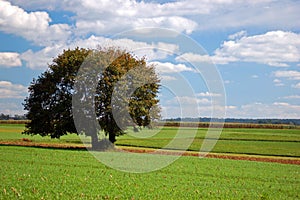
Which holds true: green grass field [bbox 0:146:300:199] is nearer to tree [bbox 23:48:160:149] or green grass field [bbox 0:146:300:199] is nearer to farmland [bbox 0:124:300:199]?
farmland [bbox 0:124:300:199]

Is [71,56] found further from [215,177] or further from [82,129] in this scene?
[215,177]

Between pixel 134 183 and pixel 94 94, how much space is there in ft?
84.0

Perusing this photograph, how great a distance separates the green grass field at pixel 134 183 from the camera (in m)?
16.2

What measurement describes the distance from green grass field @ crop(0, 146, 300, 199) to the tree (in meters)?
17.5

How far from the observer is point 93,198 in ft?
50.0

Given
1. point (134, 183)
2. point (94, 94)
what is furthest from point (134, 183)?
point (94, 94)

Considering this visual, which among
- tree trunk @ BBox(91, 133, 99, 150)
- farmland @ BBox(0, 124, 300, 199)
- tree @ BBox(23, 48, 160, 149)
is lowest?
farmland @ BBox(0, 124, 300, 199)

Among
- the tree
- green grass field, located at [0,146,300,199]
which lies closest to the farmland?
green grass field, located at [0,146,300,199]

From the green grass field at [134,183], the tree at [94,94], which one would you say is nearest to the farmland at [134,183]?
the green grass field at [134,183]

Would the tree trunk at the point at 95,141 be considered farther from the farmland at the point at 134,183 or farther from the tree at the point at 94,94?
the farmland at the point at 134,183

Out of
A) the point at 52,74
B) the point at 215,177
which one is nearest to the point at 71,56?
the point at 52,74

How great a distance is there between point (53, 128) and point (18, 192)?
30048 mm

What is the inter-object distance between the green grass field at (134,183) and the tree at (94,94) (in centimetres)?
1745

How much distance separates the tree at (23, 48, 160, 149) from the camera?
44.1 m
